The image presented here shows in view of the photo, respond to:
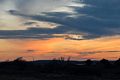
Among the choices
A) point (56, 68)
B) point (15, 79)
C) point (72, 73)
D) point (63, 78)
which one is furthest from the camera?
point (56, 68)

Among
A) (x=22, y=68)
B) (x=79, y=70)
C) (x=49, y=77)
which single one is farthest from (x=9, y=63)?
(x=49, y=77)

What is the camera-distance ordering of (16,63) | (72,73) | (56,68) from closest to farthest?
(72,73)
(56,68)
(16,63)

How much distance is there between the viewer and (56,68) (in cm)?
7962

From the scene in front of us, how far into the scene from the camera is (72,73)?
241 ft

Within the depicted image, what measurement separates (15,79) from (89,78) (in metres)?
12.9

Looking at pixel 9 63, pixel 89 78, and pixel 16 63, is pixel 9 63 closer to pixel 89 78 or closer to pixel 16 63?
pixel 16 63

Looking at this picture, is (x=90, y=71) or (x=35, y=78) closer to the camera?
(x=35, y=78)

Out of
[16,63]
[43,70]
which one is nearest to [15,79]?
[43,70]

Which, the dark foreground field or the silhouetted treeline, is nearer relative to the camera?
the dark foreground field

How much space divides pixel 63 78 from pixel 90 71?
12.6m

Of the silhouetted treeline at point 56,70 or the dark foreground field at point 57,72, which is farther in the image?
the silhouetted treeline at point 56,70

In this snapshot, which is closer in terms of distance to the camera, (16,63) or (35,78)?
(35,78)

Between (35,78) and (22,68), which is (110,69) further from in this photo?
(35,78)

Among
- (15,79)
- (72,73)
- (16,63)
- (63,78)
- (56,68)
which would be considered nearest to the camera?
(15,79)
